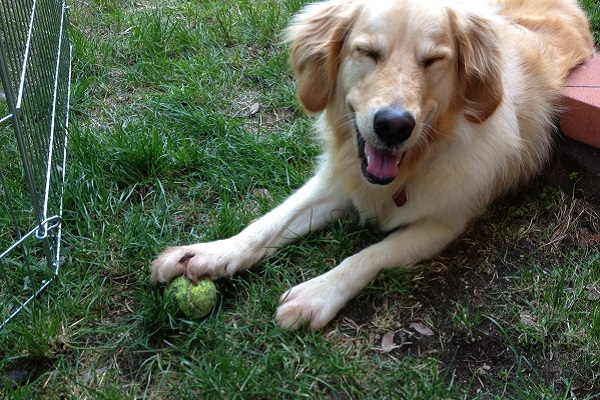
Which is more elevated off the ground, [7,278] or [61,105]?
[61,105]

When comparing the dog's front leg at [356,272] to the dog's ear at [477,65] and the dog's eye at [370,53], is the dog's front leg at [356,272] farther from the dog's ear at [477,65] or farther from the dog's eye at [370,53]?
the dog's eye at [370,53]

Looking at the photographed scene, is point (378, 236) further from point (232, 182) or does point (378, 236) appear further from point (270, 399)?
point (270, 399)

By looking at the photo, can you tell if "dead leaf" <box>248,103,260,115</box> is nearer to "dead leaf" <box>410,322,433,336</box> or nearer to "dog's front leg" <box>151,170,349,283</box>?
"dog's front leg" <box>151,170,349,283</box>

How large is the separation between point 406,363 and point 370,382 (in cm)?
16

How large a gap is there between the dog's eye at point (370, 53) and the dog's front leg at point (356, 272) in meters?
0.74

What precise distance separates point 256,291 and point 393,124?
0.84 meters

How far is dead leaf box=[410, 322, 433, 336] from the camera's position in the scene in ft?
7.80

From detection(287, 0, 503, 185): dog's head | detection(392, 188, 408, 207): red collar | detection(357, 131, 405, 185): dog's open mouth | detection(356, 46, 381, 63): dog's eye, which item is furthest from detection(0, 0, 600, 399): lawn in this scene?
detection(356, 46, 381, 63): dog's eye

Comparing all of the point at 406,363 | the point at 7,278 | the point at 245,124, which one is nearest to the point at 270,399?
the point at 406,363

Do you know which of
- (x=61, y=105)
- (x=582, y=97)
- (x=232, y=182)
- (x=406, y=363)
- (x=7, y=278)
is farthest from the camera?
(x=61, y=105)

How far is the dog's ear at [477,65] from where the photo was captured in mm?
2451

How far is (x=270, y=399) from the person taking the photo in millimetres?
2082

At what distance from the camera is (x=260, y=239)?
8.58ft

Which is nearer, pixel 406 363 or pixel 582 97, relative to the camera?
pixel 406 363
